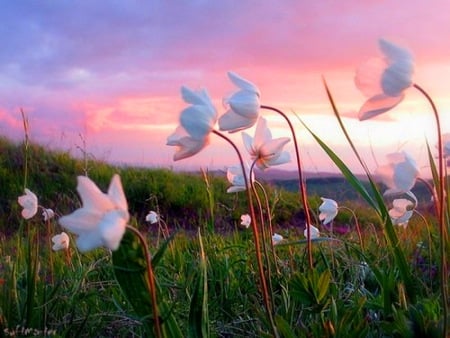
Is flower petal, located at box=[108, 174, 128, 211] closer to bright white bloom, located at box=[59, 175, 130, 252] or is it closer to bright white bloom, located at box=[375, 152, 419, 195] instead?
bright white bloom, located at box=[59, 175, 130, 252]

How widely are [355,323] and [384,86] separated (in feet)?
1.75

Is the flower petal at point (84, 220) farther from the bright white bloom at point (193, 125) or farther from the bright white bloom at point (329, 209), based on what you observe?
the bright white bloom at point (329, 209)

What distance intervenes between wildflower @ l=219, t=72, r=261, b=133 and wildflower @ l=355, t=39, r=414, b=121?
221 millimetres

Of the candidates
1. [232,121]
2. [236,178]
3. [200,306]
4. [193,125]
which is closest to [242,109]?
[232,121]

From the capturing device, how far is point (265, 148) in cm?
168

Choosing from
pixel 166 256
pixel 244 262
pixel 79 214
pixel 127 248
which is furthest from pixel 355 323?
pixel 166 256

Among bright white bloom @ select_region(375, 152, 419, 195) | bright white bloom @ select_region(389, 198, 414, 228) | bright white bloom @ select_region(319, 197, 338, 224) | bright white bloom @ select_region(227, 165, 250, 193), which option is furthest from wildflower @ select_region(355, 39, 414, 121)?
bright white bloom @ select_region(319, 197, 338, 224)

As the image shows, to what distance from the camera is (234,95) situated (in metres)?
1.41

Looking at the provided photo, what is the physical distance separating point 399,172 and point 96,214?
0.65 m

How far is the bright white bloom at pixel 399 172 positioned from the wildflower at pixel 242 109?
0.28m

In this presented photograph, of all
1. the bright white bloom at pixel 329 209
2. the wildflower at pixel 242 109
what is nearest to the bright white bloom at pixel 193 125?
the wildflower at pixel 242 109

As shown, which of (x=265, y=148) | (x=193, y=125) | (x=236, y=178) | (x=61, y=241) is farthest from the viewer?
(x=61, y=241)

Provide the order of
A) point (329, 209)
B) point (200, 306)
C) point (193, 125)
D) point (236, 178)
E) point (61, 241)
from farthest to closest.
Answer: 1. point (61, 241)
2. point (329, 209)
3. point (236, 178)
4. point (200, 306)
5. point (193, 125)

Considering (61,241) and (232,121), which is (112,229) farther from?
(61,241)
